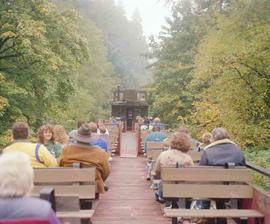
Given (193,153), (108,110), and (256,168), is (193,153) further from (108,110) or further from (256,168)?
(108,110)

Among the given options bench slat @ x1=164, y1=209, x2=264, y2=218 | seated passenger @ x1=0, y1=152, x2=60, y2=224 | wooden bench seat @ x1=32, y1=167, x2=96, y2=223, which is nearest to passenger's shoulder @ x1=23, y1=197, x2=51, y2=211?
seated passenger @ x1=0, y1=152, x2=60, y2=224

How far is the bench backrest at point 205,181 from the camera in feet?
25.8

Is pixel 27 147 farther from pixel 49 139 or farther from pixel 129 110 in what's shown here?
pixel 129 110

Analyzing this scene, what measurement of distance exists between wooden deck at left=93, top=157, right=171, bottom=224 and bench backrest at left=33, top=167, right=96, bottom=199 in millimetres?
1878

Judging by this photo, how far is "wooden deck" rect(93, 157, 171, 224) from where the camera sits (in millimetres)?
9664

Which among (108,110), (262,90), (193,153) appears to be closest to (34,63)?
(262,90)

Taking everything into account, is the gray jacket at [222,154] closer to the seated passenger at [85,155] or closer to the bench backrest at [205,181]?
the bench backrest at [205,181]

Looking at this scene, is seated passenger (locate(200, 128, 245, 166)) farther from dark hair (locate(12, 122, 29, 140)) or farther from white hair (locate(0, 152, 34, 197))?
white hair (locate(0, 152, 34, 197))

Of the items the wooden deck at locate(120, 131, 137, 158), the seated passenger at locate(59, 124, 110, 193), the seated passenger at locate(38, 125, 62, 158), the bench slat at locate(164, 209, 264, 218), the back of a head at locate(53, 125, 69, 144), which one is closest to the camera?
the bench slat at locate(164, 209, 264, 218)

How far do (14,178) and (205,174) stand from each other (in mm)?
4375

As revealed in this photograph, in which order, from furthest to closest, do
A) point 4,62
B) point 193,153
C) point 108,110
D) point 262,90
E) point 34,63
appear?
point 108,110
point 4,62
point 34,63
point 262,90
point 193,153

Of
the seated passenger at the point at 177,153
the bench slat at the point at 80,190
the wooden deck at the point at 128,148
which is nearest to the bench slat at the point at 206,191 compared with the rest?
the seated passenger at the point at 177,153

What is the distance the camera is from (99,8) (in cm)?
11612

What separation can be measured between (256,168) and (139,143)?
22.6m
